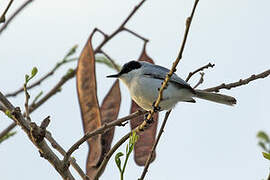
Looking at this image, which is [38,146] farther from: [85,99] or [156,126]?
[156,126]

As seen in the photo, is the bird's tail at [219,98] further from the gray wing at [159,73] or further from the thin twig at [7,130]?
the thin twig at [7,130]

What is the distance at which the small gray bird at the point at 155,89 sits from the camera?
3.57m

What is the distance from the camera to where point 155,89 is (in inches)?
143

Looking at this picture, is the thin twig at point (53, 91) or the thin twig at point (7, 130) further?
the thin twig at point (53, 91)

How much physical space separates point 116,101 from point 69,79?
20.5 inches

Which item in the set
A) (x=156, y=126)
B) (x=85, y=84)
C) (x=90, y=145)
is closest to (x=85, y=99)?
(x=85, y=84)

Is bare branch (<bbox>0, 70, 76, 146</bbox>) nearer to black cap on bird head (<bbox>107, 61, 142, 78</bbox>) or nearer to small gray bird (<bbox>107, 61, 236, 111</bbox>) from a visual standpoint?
small gray bird (<bbox>107, 61, 236, 111</bbox>)

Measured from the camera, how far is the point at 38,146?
1799 millimetres

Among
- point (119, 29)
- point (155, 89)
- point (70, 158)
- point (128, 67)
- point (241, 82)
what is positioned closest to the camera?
point (70, 158)

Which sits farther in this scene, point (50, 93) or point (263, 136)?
point (50, 93)

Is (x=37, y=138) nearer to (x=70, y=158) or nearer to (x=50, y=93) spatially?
(x=70, y=158)

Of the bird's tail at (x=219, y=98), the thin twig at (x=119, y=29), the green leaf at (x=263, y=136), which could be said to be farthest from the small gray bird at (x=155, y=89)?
the green leaf at (x=263, y=136)

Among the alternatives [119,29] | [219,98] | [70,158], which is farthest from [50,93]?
[219,98]

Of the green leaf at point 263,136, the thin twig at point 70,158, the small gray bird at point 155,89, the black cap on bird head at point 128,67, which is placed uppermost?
the thin twig at point 70,158
